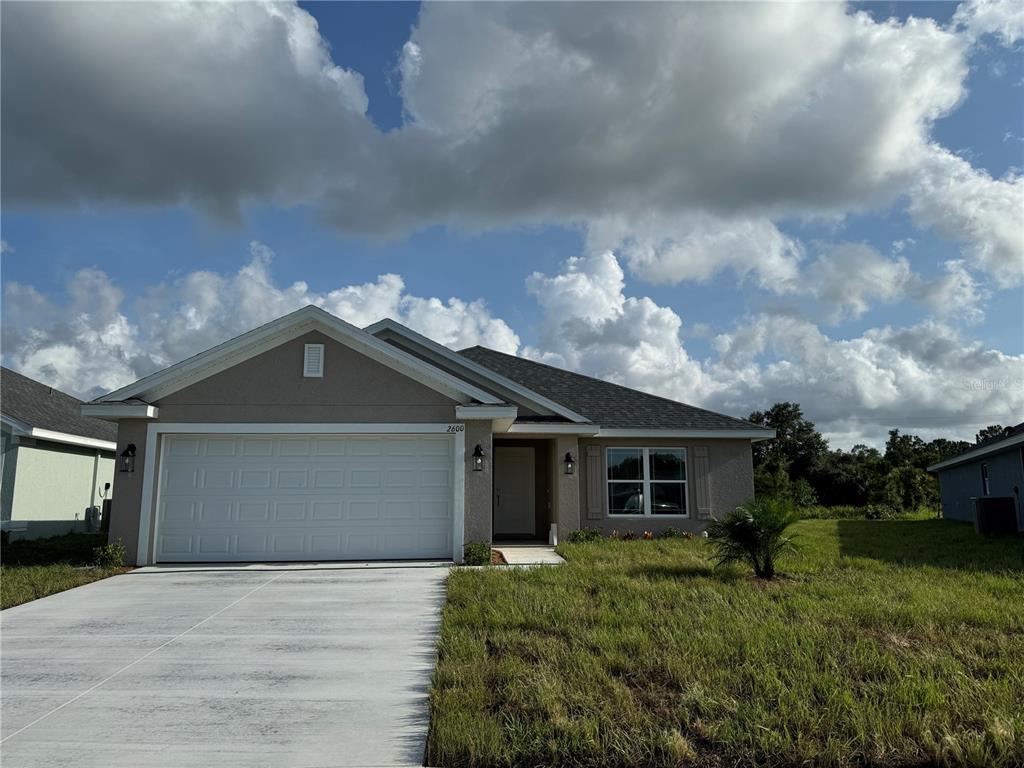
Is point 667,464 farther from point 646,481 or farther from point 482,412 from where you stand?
point 482,412

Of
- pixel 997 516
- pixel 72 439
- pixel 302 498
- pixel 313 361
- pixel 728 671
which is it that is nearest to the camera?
pixel 728 671

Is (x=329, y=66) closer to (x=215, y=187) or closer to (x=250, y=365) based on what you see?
(x=215, y=187)

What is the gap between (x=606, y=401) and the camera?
17.7m

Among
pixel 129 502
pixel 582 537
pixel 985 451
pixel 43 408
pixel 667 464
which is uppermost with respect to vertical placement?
pixel 43 408

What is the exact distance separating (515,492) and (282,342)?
7.39m

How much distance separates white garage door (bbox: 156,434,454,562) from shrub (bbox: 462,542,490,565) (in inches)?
18.3

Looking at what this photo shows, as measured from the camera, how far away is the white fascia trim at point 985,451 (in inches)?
657

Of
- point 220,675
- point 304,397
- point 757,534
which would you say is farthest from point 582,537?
point 220,675

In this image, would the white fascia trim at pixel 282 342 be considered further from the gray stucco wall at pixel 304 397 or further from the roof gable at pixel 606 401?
the roof gable at pixel 606 401

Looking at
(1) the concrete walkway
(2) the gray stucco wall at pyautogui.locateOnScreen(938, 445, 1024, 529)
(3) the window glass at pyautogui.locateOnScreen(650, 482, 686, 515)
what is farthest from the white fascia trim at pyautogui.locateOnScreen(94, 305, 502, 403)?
(2) the gray stucco wall at pyautogui.locateOnScreen(938, 445, 1024, 529)

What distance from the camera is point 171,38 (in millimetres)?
10656

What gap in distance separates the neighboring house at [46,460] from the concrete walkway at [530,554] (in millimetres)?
11452

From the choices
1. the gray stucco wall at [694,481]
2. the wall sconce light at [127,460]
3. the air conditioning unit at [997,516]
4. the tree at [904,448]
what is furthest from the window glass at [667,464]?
the tree at [904,448]

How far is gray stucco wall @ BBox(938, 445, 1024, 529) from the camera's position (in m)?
17.5
